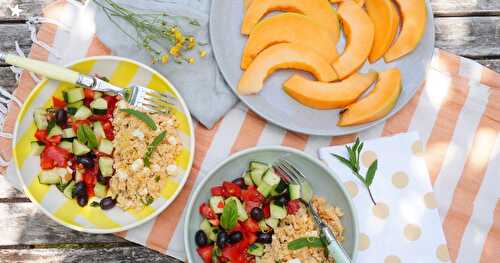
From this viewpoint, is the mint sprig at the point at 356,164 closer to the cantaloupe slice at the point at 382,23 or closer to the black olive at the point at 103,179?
the cantaloupe slice at the point at 382,23

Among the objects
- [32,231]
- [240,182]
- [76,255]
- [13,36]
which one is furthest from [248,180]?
[13,36]

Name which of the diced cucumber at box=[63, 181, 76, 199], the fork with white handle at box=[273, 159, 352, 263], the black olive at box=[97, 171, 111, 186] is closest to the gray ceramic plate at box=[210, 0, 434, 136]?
the fork with white handle at box=[273, 159, 352, 263]

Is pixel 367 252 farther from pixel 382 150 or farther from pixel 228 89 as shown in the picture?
pixel 228 89

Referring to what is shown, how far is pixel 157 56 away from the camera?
1675mm

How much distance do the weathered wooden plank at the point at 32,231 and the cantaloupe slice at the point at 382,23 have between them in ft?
3.54

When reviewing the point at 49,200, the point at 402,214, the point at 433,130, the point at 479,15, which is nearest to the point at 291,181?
the point at 402,214

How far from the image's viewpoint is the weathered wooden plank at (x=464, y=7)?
1.85 m

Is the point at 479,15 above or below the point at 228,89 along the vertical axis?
above

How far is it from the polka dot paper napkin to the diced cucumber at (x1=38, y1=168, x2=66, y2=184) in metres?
0.86

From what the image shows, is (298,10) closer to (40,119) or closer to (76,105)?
(76,105)

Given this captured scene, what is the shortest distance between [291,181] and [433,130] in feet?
1.88

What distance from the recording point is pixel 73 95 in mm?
1577

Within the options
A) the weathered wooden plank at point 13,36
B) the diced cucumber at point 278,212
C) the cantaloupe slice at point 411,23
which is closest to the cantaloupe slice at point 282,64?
the cantaloupe slice at point 411,23

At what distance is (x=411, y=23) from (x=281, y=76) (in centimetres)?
47
